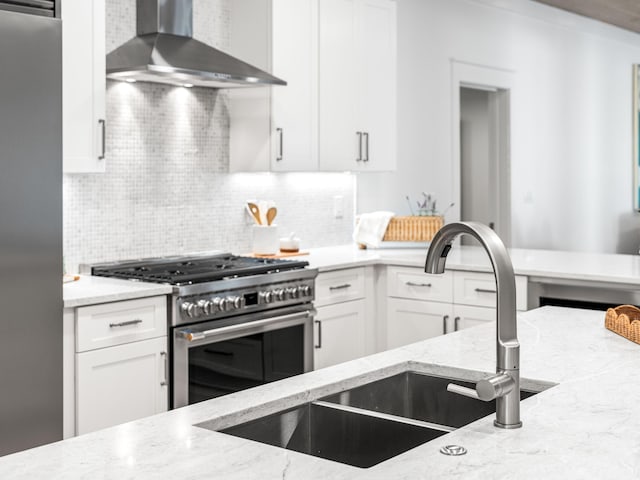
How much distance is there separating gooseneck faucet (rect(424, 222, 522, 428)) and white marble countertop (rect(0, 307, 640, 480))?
2.2 inches

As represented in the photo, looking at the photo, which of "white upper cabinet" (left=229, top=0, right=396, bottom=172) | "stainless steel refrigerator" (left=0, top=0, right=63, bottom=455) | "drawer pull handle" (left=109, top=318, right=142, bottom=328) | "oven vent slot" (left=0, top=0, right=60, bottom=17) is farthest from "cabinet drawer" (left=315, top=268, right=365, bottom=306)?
→ "oven vent slot" (left=0, top=0, right=60, bottom=17)

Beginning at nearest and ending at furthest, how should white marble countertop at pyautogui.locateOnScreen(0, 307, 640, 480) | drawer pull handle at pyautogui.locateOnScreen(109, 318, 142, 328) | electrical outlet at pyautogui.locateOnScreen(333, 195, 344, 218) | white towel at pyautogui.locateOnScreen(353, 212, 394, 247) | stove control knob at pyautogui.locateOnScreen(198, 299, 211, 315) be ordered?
white marble countertop at pyautogui.locateOnScreen(0, 307, 640, 480) < drawer pull handle at pyautogui.locateOnScreen(109, 318, 142, 328) < stove control knob at pyautogui.locateOnScreen(198, 299, 211, 315) < white towel at pyautogui.locateOnScreen(353, 212, 394, 247) < electrical outlet at pyautogui.locateOnScreen(333, 195, 344, 218)

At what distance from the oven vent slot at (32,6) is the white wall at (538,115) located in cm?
280

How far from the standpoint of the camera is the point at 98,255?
3943 mm

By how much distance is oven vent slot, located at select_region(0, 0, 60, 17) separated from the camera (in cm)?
286

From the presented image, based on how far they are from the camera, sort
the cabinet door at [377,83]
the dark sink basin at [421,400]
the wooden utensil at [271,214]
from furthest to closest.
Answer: the cabinet door at [377,83] → the wooden utensil at [271,214] → the dark sink basin at [421,400]

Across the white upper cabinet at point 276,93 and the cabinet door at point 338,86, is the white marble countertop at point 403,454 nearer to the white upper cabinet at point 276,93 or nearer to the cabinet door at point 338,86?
the white upper cabinet at point 276,93

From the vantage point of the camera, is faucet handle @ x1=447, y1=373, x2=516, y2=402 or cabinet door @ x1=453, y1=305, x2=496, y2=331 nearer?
faucet handle @ x1=447, y1=373, x2=516, y2=402

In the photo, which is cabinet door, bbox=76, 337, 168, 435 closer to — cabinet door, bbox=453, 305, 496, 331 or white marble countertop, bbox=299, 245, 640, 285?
white marble countertop, bbox=299, 245, 640, 285

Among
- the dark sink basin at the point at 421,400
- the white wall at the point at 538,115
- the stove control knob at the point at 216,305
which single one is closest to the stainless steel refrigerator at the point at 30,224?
the stove control knob at the point at 216,305

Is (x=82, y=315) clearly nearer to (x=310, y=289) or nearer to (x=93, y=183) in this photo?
(x=93, y=183)

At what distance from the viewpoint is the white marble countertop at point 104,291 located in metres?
3.08

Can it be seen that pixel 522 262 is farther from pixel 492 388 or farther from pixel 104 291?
pixel 492 388

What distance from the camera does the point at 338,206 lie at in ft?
17.5
